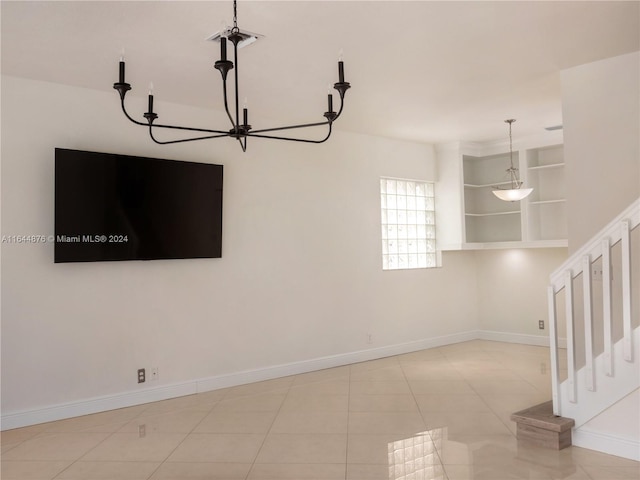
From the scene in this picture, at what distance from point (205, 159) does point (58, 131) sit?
4.18ft

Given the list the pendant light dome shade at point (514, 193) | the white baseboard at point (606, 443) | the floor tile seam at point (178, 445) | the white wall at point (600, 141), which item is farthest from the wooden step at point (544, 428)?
the pendant light dome shade at point (514, 193)

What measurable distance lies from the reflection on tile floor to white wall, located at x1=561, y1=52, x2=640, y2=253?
5.22 feet

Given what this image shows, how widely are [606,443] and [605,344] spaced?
592 millimetres

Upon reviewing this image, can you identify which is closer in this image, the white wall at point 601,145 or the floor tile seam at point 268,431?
the floor tile seam at point 268,431

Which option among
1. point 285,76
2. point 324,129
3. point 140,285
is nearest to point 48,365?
point 140,285

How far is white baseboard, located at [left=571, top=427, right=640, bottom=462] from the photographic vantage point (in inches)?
120

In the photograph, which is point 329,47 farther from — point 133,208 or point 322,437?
point 322,437

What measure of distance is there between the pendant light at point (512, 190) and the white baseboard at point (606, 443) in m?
3.07

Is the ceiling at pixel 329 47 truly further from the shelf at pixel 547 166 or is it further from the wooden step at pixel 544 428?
the wooden step at pixel 544 428

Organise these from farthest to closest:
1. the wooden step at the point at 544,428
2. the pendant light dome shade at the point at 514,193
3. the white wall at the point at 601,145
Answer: the pendant light dome shade at the point at 514,193, the white wall at the point at 601,145, the wooden step at the point at 544,428

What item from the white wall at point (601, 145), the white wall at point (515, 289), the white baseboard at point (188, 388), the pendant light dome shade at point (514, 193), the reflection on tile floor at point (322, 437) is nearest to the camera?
the reflection on tile floor at point (322, 437)

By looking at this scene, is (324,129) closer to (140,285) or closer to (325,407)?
(140,285)

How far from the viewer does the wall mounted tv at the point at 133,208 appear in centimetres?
411

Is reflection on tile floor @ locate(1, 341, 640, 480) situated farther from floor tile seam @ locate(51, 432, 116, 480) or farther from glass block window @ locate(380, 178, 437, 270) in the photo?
glass block window @ locate(380, 178, 437, 270)
